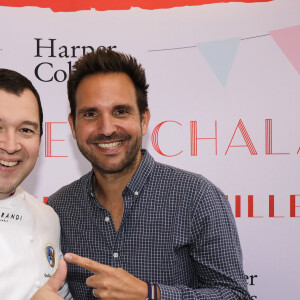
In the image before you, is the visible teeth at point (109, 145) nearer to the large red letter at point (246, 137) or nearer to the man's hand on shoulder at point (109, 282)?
the man's hand on shoulder at point (109, 282)

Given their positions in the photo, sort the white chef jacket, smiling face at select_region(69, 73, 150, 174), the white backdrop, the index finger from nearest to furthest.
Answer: the index finger, the white chef jacket, smiling face at select_region(69, 73, 150, 174), the white backdrop

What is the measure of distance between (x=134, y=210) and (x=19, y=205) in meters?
0.40

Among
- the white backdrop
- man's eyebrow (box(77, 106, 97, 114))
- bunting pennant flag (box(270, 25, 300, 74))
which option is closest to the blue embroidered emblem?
man's eyebrow (box(77, 106, 97, 114))

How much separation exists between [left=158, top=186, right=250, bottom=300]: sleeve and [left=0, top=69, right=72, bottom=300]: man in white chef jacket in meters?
0.47

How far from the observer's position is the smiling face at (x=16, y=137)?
1.39 metres

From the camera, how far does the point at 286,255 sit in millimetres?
2217

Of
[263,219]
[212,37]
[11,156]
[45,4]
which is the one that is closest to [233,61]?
[212,37]

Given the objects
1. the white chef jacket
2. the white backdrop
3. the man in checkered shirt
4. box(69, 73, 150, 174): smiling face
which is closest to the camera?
the white chef jacket

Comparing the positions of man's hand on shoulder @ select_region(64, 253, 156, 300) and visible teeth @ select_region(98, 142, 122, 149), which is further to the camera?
visible teeth @ select_region(98, 142, 122, 149)

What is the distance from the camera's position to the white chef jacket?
4.48ft

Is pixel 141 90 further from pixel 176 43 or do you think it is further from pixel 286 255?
pixel 286 255

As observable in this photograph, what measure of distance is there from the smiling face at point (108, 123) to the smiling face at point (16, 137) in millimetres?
195

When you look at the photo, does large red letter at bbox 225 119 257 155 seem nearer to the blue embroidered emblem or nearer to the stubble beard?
the stubble beard

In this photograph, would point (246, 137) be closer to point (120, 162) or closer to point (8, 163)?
point (120, 162)
